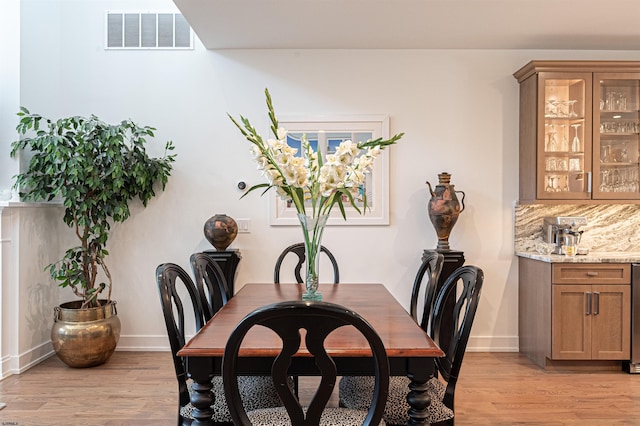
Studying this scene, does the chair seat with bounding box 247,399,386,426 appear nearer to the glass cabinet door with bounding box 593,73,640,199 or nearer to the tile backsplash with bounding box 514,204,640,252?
the tile backsplash with bounding box 514,204,640,252

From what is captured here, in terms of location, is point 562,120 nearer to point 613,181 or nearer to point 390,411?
point 613,181

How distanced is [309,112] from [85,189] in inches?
75.3

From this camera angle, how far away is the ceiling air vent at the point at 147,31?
4301 millimetres

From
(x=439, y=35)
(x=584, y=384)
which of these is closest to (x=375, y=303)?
(x=584, y=384)

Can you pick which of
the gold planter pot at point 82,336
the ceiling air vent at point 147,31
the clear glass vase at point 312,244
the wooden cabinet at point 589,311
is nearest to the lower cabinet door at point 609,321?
the wooden cabinet at point 589,311

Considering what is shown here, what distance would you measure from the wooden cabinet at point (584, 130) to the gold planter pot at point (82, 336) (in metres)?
3.56

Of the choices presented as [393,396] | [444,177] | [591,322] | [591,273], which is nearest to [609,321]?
[591,322]

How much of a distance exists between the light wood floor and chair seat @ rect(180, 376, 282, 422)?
95 centimetres

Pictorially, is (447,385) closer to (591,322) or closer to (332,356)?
(332,356)

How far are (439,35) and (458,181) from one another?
1.23 m

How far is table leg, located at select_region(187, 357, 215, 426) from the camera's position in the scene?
1.65 meters

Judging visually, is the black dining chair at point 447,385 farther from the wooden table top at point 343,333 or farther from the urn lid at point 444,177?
the urn lid at point 444,177

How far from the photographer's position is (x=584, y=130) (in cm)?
396

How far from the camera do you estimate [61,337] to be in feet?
12.0
